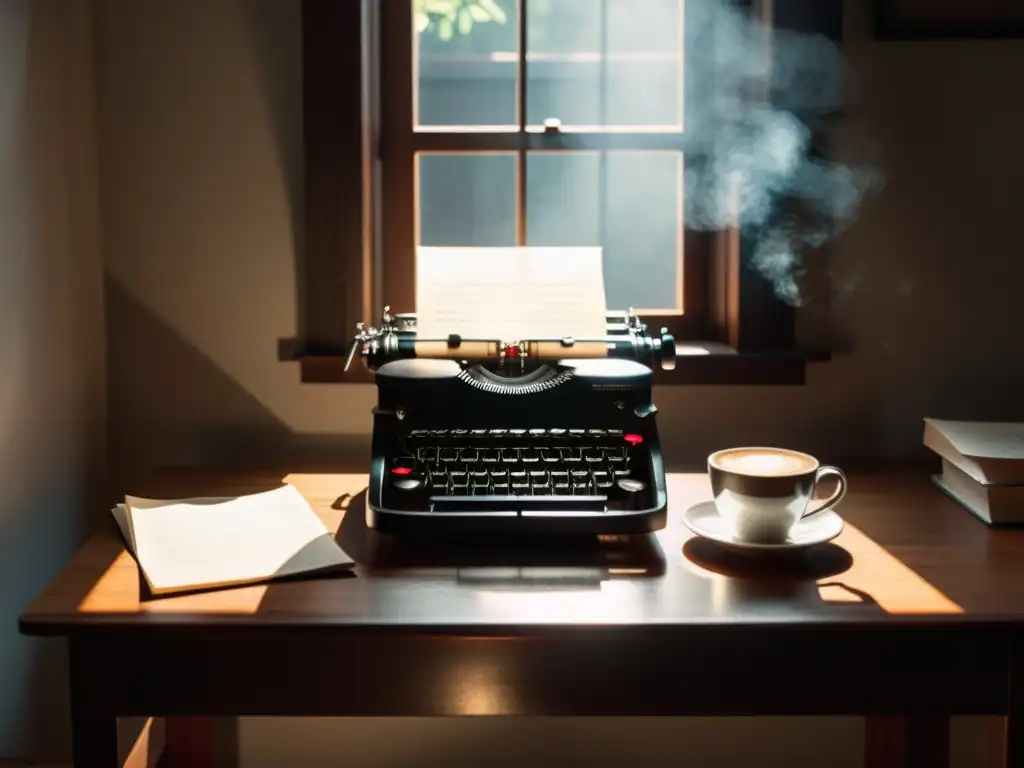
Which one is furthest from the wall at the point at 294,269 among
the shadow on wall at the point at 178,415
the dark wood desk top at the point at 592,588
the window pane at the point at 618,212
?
the dark wood desk top at the point at 592,588

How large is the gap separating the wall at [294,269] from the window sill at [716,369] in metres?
0.03

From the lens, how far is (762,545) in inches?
56.3

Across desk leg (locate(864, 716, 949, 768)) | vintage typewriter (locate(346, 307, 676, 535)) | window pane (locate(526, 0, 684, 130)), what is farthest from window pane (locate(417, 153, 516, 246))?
desk leg (locate(864, 716, 949, 768))

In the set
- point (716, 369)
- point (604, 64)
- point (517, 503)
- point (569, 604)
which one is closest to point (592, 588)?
point (569, 604)

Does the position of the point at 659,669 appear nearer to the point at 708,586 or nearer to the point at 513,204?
the point at 708,586

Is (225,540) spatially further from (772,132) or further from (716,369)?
(772,132)

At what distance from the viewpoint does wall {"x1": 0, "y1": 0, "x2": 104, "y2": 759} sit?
1.68 m

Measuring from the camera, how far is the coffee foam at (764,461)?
151 cm

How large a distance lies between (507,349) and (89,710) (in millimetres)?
717

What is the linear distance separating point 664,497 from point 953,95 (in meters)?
0.95

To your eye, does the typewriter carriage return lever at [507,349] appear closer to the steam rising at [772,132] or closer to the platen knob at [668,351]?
the platen knob at [668,351]

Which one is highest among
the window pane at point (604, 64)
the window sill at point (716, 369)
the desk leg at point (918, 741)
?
the window pane at point (604, 64)

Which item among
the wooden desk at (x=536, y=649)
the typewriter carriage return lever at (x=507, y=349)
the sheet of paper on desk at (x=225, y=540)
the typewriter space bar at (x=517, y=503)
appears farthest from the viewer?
the typewriter carriage return lever at (x=507, y=349)

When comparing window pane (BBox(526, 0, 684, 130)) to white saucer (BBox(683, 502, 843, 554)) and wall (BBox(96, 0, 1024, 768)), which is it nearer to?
wall (BBox(96, 0, 1024, 768))
